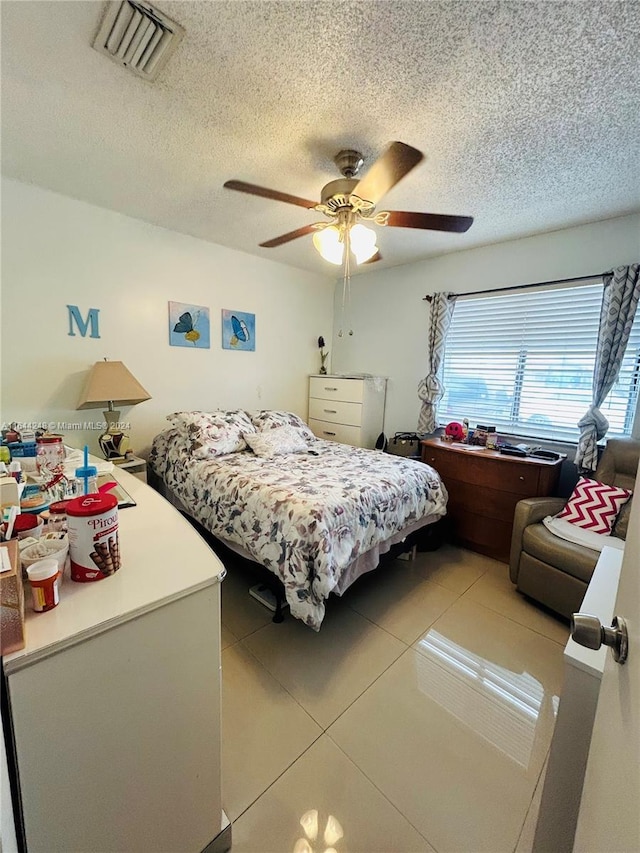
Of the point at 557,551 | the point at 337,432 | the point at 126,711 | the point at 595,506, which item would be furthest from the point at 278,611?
the point at 337,432

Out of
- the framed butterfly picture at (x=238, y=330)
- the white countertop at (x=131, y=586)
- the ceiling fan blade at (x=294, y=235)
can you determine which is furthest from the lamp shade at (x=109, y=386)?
the white countertop at (x=131, y=586)

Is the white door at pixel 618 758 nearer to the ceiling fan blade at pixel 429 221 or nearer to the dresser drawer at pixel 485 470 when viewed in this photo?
the ceiling fan blade at pixel 429 221

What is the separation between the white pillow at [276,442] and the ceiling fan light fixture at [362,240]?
5.21 feet

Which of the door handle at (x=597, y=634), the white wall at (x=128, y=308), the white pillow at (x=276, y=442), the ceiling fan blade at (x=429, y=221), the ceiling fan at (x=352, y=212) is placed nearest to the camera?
the door handle at (x=597, y=634)

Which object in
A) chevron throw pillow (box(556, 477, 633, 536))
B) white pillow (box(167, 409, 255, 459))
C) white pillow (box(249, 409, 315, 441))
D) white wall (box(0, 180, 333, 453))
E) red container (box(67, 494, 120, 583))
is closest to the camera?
red container (box(67, 494, 120, 583))

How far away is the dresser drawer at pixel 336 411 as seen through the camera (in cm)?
362

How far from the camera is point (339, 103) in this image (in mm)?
1450

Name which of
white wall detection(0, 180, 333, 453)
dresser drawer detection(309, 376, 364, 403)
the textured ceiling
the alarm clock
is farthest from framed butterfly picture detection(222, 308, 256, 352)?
the alarm clock

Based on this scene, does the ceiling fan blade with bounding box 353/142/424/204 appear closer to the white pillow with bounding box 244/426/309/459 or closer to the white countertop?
the white countertop

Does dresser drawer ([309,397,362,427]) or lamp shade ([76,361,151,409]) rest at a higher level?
lamp shade ([76,361,151,409])

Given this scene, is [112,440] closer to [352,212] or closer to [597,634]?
[352,212]

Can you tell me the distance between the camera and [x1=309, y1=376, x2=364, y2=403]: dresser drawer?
3592mm

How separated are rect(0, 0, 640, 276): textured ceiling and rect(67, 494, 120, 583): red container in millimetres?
1546

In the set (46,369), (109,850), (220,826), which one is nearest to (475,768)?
(220,826)
